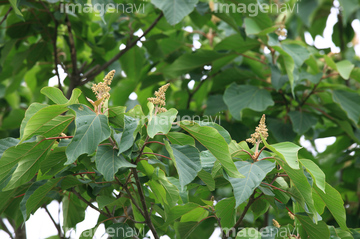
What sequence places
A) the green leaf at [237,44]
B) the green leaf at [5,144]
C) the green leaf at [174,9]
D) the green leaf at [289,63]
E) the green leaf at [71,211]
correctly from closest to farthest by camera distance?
the green leaf at [5,144] → the green leaf at [71,211] → the green leaf at [174,9] → the green leaf at [289,63] → the green leaf at [237,44]

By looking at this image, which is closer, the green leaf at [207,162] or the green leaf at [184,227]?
the green leaf at [207,162]

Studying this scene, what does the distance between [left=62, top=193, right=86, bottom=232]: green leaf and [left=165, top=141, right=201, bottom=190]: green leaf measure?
71cm

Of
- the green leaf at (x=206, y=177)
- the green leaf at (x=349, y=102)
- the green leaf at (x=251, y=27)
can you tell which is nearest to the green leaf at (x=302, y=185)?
the green leaf at (x=206, y=177)

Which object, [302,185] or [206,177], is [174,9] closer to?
[206,177]

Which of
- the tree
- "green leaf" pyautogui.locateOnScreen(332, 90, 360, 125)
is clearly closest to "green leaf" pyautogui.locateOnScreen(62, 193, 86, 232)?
the tree

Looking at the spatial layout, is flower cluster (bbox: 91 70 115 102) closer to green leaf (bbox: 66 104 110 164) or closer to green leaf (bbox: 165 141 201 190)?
green leaf (bbox: 66 104 110 164)

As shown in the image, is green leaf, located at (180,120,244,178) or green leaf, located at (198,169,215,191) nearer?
green leaf, located at (180,120,244,178)

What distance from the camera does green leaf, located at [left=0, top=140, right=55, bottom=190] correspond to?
137 cm

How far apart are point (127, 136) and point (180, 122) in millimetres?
186

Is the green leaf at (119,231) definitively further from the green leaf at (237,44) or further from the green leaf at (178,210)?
the green leaf at (237,44)

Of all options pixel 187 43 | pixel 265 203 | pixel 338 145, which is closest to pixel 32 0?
pixel 187 43

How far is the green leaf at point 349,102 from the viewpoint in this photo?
2622mm

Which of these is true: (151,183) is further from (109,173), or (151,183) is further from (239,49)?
(239,49)

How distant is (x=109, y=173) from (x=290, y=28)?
3.55m
